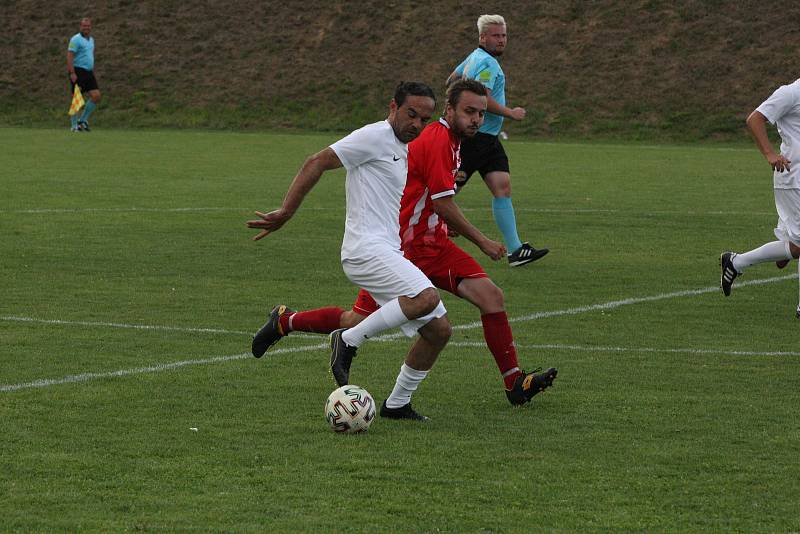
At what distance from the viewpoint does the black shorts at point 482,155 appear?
12758mm

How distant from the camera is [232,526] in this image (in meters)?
4.93

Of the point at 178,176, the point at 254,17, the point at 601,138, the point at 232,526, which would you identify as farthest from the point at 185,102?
the point at 232,526

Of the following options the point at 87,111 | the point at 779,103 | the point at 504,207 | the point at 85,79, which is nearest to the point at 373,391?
the point at 779,103

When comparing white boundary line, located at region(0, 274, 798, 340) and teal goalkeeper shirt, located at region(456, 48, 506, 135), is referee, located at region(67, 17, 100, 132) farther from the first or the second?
white boundary line, located at region(0, 274, 798, 340)

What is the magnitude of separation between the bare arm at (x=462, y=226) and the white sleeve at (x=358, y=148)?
0.50m

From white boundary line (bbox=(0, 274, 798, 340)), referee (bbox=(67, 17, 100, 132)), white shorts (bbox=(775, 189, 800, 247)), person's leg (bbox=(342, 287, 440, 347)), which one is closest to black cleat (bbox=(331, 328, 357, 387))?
person's leg (bbox=(342, 287, 440, 347))

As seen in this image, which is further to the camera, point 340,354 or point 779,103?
point 779,103

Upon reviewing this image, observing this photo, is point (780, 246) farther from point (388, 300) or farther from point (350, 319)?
point (388, 300)

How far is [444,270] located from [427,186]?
433 millimetres

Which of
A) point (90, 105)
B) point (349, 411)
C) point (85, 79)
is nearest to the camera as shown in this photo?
point (349, 411)

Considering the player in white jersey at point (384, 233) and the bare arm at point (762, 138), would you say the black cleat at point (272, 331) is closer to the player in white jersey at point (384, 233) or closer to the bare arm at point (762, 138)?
the player in white jersey at point (384, 233)

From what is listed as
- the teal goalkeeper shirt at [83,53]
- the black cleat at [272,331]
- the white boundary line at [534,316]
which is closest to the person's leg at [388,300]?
the black cleat at [272,331]

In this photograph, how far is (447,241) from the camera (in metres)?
7.43

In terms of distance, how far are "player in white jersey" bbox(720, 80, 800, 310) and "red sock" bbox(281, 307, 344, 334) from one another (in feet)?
12.5
